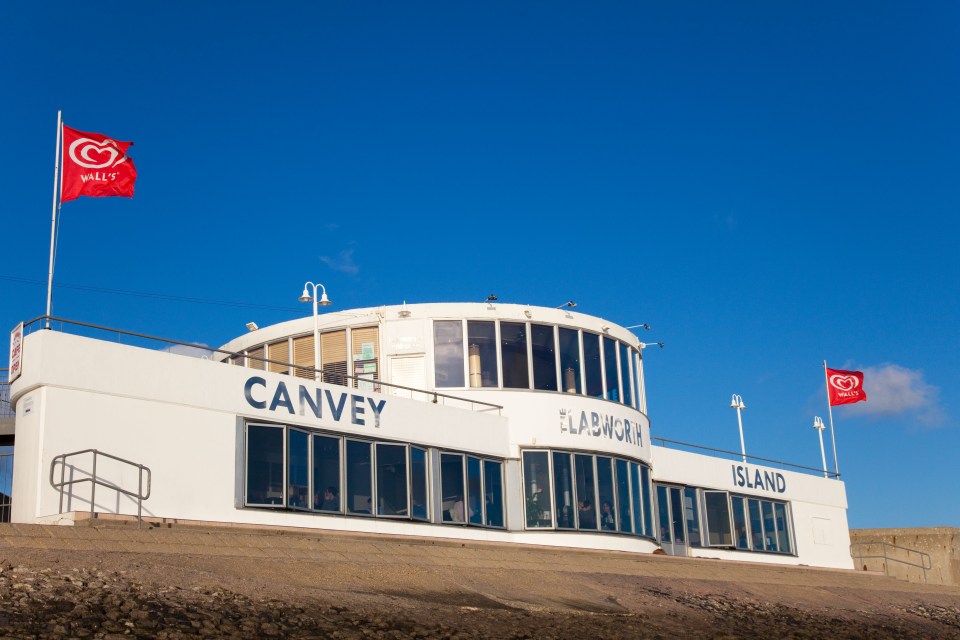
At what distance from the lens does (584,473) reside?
27125 millimetres

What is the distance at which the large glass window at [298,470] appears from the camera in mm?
21469

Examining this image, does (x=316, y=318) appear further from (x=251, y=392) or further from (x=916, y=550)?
(x=916, y=550)

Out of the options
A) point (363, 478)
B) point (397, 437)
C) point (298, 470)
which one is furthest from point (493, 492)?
point (298, 470)

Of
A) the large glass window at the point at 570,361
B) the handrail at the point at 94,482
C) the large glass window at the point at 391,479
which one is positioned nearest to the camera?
the handrail at the point at 94,482

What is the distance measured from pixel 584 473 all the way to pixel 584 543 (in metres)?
1.58

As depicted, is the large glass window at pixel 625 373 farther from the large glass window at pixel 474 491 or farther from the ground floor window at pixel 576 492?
the large glass window at pixel 474 491

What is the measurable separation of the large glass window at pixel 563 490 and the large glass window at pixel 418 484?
3604 mm

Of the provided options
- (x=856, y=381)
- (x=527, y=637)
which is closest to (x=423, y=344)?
(x=527, y=637)

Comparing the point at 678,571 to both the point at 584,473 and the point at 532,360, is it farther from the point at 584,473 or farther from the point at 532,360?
the point at 532,360

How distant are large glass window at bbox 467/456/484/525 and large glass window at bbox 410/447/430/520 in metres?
1.27

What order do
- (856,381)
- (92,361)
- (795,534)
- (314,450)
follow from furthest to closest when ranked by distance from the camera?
(856,381) → (795,534) → (314,450) → (92,361)

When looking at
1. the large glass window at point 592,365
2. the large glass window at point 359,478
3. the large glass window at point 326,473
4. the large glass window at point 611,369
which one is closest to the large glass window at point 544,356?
the large glass window at point 592,365

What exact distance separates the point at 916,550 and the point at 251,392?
29213mm

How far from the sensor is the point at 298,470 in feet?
71.1
